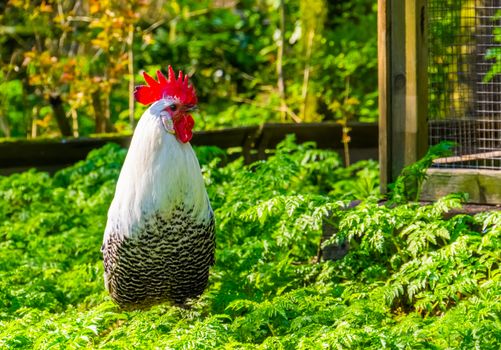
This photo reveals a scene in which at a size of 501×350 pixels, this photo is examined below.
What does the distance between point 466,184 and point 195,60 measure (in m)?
8.49

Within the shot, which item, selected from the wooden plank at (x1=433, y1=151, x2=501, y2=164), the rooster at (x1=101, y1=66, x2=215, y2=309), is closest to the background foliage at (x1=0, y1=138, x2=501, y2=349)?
the rooster at (x1=101, y1=66, x2=215, y2=309)

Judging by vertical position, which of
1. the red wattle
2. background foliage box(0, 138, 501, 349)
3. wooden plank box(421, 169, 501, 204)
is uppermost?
the red wattle

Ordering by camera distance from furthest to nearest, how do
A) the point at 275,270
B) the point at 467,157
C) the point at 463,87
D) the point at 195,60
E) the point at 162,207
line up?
the point at 195,60
the point at 463,87
the point at 467,157
the point at 275,270
the point at 162,207

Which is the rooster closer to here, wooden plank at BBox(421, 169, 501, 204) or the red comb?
the red comb

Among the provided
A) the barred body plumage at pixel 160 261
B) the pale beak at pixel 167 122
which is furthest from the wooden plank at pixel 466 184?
the pale beak at pixel 167 122

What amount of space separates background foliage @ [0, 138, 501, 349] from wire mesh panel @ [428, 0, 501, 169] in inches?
33.0

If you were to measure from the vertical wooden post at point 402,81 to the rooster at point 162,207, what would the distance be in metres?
1.83

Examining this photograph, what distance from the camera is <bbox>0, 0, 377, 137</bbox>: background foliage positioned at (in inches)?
461

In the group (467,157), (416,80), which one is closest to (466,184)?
(467,157)

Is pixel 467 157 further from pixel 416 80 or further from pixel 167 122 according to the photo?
pixel 167 122

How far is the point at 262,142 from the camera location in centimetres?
1073

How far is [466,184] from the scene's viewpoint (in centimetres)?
711

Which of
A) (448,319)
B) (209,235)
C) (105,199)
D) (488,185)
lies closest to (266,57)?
(105,199)

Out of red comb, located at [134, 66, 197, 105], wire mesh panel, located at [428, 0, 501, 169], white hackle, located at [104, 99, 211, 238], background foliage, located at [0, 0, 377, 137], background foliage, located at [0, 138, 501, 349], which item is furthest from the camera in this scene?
background foliage, located at [0, 0, 377, 137]
